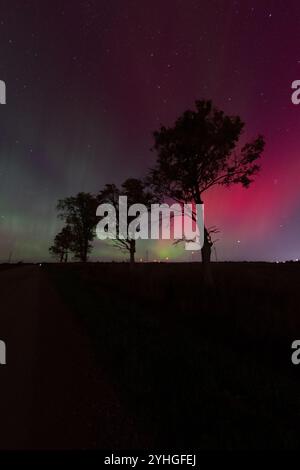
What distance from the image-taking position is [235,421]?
169 inches

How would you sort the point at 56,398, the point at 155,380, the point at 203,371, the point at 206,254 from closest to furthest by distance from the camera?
the point at 56,398 < the point at 155,380 < the point at 203,371 < the point at 206,254

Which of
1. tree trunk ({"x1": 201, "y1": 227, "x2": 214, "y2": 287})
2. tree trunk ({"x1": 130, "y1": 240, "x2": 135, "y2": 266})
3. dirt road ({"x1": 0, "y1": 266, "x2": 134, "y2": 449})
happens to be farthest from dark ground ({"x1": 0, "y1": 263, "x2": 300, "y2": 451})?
tree trunk ({"x1": 130, "y1": 240, "x2": 135, "y2": 266})

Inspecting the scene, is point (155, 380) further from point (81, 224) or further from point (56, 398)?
point (81, 224)

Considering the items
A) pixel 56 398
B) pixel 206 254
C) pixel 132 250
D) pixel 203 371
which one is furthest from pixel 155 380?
pixel 132 250

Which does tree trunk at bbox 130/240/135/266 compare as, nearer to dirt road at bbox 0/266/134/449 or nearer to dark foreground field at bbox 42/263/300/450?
dark foreground field at bbox 42/263/300/450

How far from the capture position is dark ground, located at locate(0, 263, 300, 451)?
12.9ft

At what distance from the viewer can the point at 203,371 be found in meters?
6.14

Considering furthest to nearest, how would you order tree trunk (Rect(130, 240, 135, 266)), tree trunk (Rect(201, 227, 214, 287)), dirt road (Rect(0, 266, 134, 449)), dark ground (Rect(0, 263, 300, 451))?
tree trunk (Rect(130, 240, 135, 266))
tree trunk (Rect(201, 227, 214, 287))
dark ground (Rect(0, 263, 300, 451))
dirt road (Rect(0, 266, 134, 449))

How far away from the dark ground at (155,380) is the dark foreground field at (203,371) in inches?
0.7

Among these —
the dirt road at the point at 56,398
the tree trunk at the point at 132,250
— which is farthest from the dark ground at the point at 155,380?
the tree trunk at the point at 132,250

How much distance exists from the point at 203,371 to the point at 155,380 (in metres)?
1.02

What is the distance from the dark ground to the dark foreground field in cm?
2
